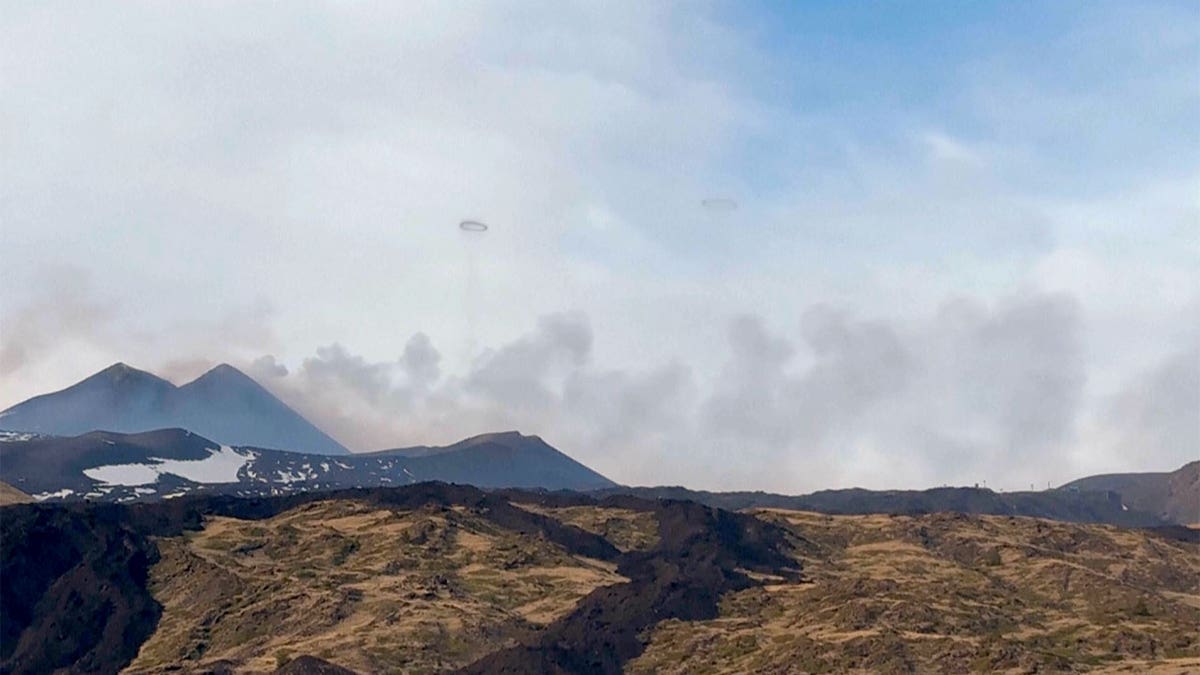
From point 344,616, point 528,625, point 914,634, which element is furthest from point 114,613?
point 914,634

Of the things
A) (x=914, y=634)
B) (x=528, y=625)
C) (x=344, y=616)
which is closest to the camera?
(x=914, y=634)

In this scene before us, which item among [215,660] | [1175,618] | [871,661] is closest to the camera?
[871,661]

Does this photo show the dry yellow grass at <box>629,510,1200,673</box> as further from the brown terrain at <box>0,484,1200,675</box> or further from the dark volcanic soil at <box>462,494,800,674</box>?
the dark volcanic soil at <box>462,494,800,674</box>

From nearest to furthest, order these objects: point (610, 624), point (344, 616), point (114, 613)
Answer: point (610, 624) < point (344, 616) < point (114, 613)

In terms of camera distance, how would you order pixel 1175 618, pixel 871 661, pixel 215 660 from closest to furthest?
pixel 871 661 < pixel 215 660 < pixel 1175 618

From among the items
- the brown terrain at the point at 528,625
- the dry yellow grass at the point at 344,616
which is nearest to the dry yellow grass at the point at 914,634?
the brown terrain at the point at 528,625

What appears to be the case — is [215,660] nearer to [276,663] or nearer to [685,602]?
[276,663]

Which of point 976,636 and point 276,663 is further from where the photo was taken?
point 976,636

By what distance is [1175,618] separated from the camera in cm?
18262

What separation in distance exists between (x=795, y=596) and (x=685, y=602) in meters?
17.0

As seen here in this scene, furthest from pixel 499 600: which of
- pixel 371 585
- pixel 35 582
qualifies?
pixel 35 582

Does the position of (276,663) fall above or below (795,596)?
below

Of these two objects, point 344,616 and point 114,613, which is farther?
point 114,613

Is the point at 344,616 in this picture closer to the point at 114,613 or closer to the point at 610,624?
the point at 114,613
